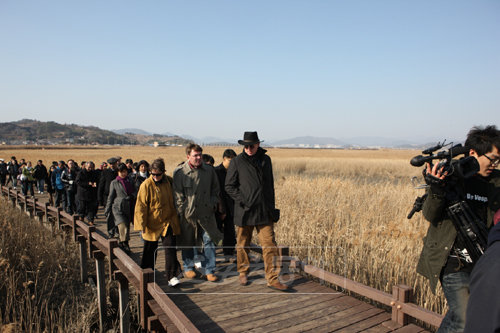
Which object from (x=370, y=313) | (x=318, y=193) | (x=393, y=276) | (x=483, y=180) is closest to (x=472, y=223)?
(x=483, y=180)

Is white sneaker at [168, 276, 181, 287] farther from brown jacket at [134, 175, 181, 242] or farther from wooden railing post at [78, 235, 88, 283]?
wooden railing post at [78, 235, 88, 283]

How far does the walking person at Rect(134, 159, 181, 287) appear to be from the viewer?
449cm

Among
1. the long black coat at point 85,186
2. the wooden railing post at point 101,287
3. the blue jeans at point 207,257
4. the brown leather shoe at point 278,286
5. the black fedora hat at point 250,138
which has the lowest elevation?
the wooden railing post at point 101,287

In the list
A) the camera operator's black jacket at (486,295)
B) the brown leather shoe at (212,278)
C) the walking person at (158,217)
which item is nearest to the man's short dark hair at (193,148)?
the walking person at (158,217)

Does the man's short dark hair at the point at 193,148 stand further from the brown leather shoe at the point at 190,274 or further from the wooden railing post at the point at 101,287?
the wooden railing post at the point at 101,287

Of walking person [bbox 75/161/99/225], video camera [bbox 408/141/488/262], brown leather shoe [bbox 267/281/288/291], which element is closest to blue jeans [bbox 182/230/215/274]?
brown leather shoe [bbox 267/281/288/291]

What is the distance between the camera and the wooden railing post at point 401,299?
3.47 meters

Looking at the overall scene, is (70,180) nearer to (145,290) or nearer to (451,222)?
(145,290)

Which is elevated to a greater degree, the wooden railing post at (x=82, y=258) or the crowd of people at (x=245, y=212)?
the crowd of people at (x=245, y=212)

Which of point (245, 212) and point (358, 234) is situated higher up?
point (245, 212)

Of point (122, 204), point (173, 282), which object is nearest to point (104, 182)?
point (122, 204)

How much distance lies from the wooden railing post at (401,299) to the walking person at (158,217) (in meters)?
2.70

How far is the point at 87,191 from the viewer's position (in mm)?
9016

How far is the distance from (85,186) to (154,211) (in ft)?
17.8
